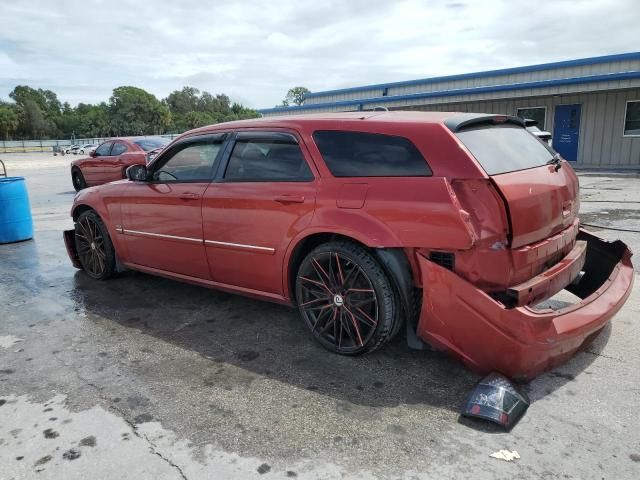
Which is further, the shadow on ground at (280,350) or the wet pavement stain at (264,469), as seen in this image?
the shadow on ground at (280,350)

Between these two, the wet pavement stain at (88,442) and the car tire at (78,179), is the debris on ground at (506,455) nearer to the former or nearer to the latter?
the wet pavement stain at (88,442)

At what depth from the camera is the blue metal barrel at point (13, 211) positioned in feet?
25.2

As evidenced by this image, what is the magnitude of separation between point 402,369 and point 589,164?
1799 centimetres

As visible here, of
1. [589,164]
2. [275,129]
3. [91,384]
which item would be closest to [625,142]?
[589,164]

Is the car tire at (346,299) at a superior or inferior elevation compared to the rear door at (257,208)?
inferior

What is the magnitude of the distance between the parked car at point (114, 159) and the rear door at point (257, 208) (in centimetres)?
932

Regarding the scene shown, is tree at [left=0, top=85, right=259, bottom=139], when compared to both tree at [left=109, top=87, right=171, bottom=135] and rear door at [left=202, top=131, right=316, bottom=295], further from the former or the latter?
rear door at [left=202, top=131, right=316, bottom=295]

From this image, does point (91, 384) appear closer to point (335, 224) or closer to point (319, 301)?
point (319, 301)

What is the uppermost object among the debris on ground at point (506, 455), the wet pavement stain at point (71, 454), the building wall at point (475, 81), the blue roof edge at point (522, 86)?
the building wall at point (475, 81)

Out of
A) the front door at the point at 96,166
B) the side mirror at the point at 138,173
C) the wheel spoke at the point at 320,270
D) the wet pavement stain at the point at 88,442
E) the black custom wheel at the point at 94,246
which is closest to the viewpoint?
the wet pavement stain at the point at 88,442

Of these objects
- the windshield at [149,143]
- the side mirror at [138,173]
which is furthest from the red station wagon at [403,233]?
the windshield at [149,143]

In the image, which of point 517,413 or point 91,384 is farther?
point 91,384

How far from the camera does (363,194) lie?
3.24 metres

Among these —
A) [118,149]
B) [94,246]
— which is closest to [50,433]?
[94,246]
